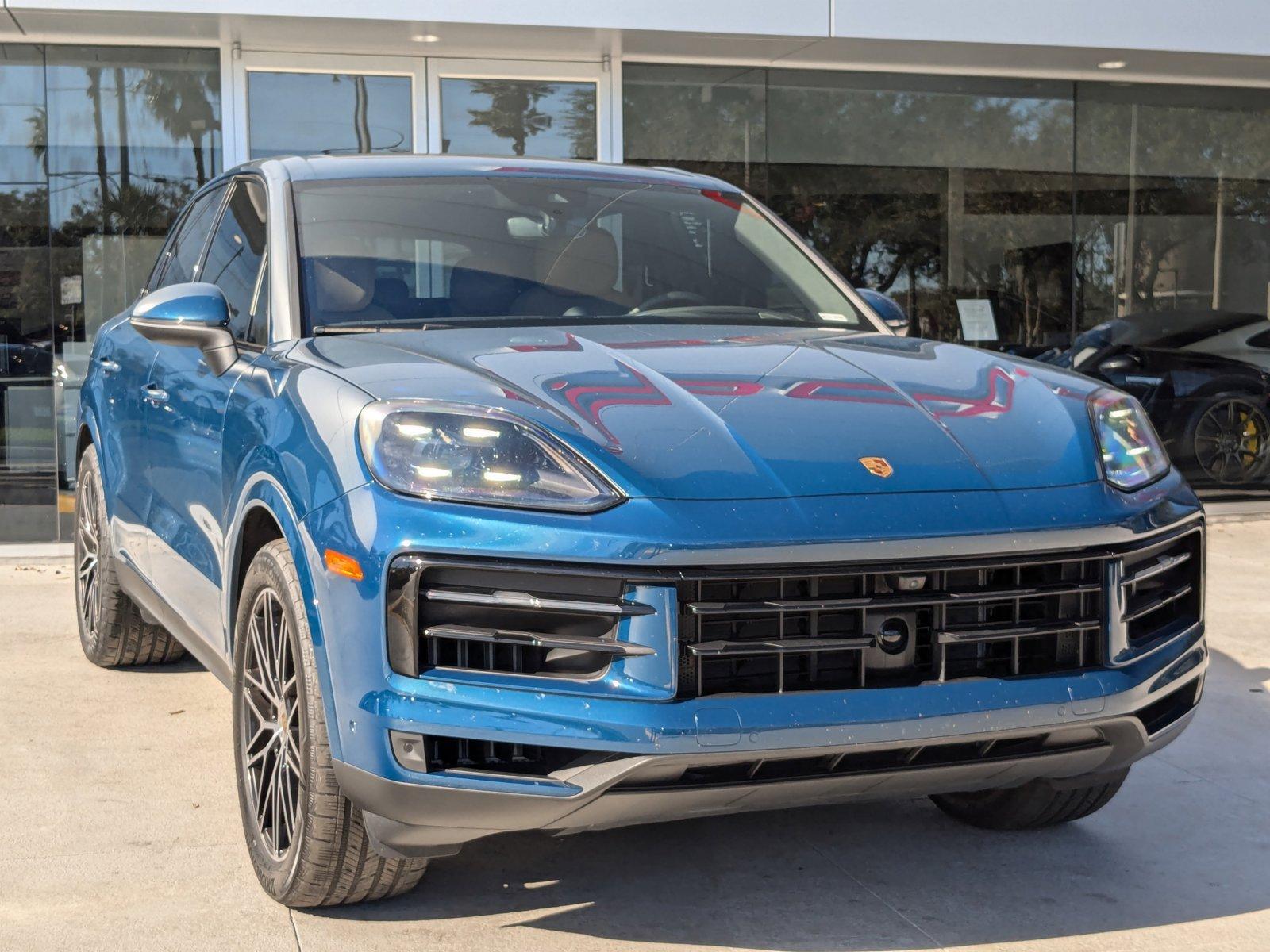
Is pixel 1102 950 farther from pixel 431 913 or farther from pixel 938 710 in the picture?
pixel 431 913

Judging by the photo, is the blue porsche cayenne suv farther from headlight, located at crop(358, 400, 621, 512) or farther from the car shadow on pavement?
the car shadow on pavement

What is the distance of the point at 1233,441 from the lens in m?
11.6

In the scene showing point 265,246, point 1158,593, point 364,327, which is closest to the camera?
point 1158,593

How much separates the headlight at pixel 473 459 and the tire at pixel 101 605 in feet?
9.50

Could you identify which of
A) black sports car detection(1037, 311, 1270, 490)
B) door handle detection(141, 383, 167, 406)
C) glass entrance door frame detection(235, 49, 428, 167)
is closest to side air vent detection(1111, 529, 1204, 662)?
door handle detection(141, 383, 167, 406)

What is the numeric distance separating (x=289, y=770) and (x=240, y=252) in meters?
1.78

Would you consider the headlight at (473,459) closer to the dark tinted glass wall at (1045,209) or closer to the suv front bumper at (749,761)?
the suv front bumper at (749,761)

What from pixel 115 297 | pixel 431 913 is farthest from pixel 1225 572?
pixel 115 297

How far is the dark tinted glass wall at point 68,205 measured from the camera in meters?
9.87

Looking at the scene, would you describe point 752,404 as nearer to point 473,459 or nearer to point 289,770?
point 473,459

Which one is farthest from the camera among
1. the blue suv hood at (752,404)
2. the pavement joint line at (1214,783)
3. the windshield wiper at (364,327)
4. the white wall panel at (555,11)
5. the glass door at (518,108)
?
the glass door at (518,108)

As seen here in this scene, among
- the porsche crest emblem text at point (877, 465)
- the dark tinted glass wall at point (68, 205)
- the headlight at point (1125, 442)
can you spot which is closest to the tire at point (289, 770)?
the porsche crest emblem text at point (877, 465)

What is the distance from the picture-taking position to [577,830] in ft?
9.18

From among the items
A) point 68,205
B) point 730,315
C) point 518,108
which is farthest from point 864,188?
point 730,315
